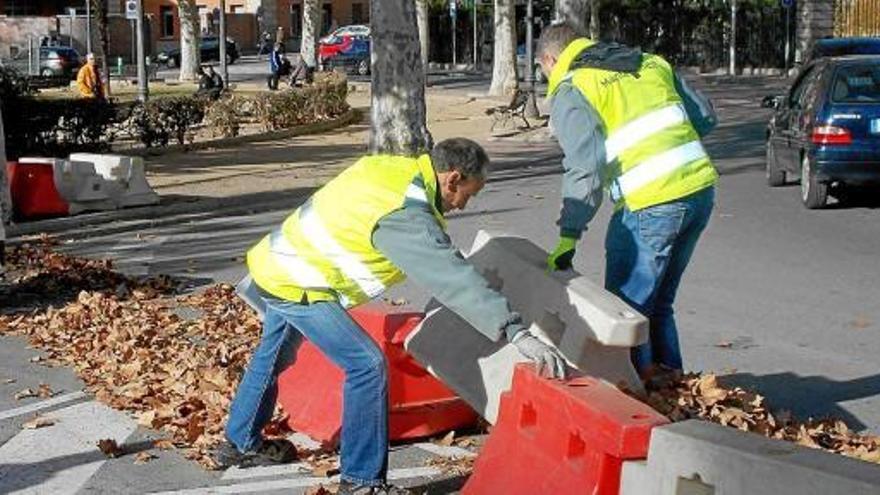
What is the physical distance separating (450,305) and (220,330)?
4.83 meters

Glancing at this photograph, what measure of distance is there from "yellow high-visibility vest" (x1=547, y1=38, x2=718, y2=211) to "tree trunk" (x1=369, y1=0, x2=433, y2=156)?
15258 millimetres

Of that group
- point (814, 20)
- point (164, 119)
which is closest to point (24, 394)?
point (164, 119)

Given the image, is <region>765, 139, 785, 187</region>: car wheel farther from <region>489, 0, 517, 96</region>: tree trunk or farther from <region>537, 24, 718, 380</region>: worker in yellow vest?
<region>489, 0, 517, 96</region>: tree trunk

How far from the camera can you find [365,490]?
19.2ft

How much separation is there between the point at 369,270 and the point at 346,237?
0.57 feet

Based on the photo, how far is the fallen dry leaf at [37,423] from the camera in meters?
7.66

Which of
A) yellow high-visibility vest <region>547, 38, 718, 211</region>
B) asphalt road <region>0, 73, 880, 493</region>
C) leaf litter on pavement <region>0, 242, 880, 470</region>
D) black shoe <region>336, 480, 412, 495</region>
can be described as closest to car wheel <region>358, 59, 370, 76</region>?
asphalt road <region>0, 73, 880, 493</region>

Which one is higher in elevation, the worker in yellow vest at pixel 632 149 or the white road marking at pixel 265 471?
the worker in yellow vest at pixel 632 149

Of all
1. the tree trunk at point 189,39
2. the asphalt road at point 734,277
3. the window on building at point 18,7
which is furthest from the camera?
the window on building at point 18,7

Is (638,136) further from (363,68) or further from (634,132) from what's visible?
(363,68)

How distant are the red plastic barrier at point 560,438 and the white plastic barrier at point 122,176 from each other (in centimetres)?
1286

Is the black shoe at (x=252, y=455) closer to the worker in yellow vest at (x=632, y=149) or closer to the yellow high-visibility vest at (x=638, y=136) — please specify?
the worker in yellow vest at (x=632, y=149)

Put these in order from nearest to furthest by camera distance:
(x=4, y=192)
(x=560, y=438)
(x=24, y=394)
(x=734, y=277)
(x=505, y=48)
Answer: (x=560, y=438)
(x=24, y=394)
(x=734, y=277)
(x=4, y=192)
(x=505, y=48)

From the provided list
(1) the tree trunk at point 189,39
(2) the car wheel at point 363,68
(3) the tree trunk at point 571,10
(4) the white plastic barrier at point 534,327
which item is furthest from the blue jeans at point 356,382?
(2) the car wheel at point 363,68
